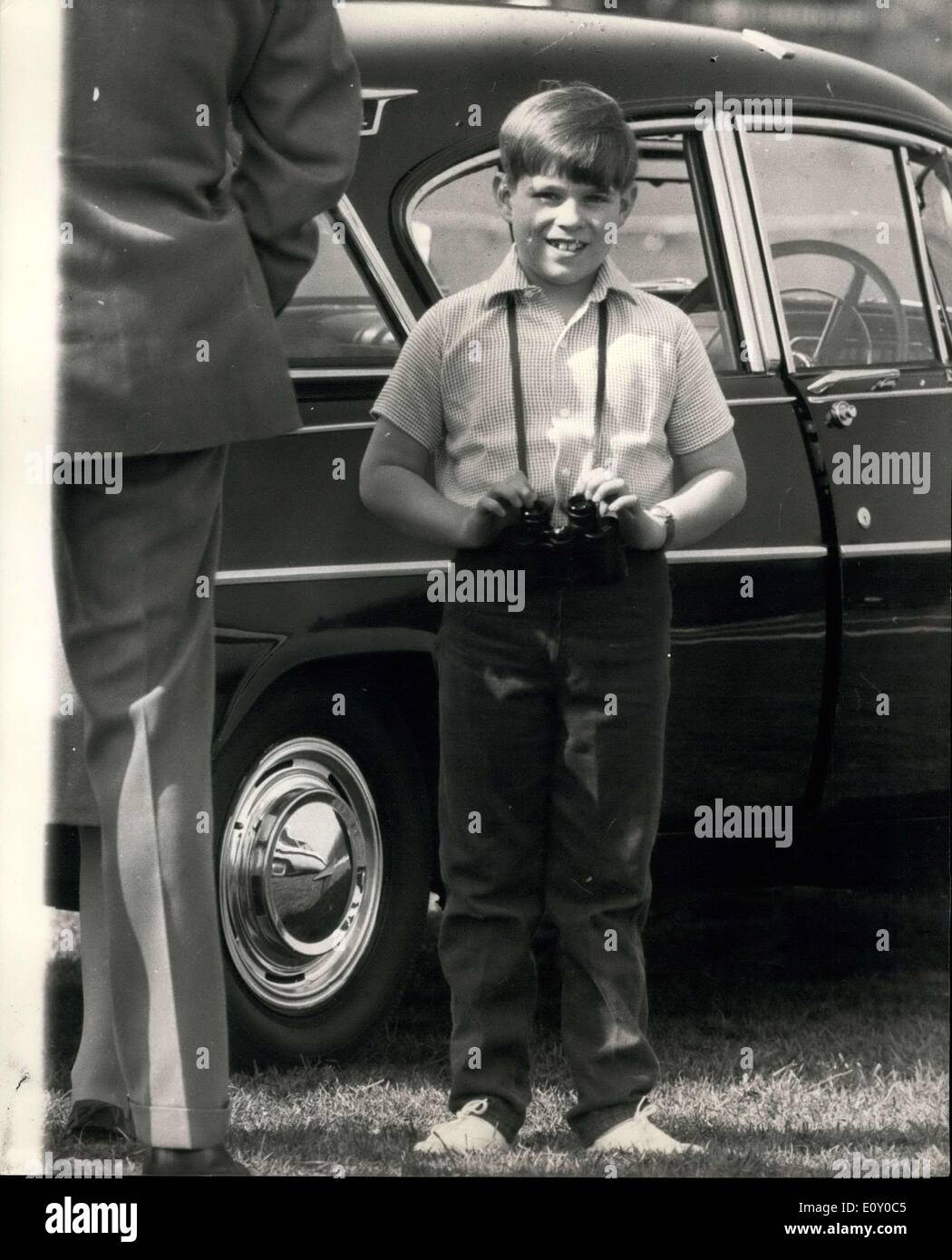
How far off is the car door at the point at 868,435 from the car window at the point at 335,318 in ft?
2.85

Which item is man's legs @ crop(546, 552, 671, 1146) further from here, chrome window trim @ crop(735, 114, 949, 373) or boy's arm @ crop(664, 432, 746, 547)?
chrome window trim @ crop(735, 114, 949, 373)

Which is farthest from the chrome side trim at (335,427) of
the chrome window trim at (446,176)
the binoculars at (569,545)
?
the binoculars at (569,545)

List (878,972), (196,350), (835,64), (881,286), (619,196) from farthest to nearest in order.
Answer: (878,972), (881,286), (835,64), (619,196), (196,350)

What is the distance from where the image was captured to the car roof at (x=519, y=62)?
4.34m

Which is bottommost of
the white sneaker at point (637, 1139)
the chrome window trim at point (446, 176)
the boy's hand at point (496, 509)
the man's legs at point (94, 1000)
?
the white sneaker at point (637, 1139)

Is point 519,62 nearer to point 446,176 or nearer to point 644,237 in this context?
point 446,176

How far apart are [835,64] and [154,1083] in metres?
2.35

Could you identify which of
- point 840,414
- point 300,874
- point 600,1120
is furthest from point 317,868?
point 840,414

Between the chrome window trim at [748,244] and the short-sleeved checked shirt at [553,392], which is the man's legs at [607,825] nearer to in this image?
the short-sleeved checked shirt at [553,392]

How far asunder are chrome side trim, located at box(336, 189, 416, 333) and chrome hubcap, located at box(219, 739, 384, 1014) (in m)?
0.80

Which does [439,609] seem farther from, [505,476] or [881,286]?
[881,286]

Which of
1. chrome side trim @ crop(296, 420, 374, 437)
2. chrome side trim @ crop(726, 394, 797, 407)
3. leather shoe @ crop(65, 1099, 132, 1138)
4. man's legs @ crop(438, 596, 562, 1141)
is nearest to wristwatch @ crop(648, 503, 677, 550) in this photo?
man's legs @ crop(438, 596, 562, 1141)

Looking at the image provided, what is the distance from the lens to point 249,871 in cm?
428
